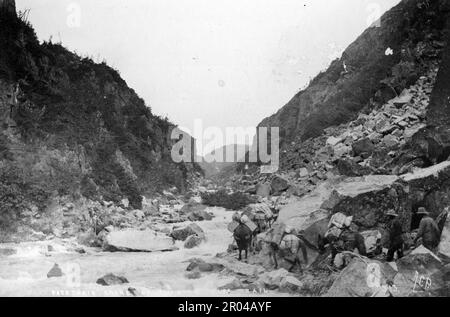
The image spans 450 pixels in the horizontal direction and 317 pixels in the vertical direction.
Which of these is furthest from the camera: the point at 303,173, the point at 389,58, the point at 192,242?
the point at 389,58

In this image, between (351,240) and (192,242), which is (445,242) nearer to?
(351,240)

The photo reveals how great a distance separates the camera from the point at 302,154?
2067 centimetres

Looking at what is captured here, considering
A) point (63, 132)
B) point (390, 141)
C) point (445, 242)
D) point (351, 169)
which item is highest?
point (63, 132)

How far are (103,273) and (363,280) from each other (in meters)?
5.05

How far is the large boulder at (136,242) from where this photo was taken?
1063cm

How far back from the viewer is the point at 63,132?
17.2m


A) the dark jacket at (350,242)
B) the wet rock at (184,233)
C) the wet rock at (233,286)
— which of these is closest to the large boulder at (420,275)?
the dark jacket at (350,242)

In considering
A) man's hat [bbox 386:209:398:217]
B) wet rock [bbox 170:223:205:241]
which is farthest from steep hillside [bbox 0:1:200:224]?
man's hat [bbox 386:209:398:217]

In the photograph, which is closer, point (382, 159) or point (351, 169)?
point (382, 159)

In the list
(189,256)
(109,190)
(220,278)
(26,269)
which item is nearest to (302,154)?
(109,190)

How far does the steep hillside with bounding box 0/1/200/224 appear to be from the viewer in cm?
1339
